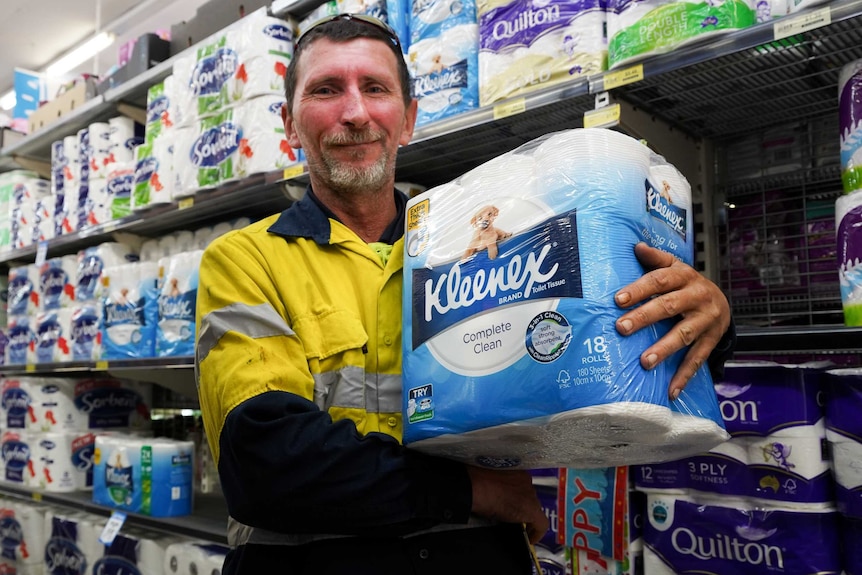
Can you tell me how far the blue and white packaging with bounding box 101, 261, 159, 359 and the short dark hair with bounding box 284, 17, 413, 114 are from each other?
166cm

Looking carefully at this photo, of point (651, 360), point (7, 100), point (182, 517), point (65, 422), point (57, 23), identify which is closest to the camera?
point (651, 360)

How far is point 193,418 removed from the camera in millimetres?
3471

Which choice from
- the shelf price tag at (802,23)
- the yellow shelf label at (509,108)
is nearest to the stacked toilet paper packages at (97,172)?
the yellow shelf label at (509,108)

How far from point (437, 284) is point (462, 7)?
48.0 inches

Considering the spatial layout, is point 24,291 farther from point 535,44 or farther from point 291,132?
point 535,44

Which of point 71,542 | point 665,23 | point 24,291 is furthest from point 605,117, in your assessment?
point 24,291

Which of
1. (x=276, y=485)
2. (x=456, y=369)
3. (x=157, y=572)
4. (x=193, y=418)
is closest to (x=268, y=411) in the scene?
(x=276, y=485)

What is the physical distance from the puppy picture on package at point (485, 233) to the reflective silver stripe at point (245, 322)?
32 cm

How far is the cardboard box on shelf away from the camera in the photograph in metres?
3.62

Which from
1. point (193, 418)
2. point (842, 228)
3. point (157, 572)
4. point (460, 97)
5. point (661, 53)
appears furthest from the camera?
point (193, 418)

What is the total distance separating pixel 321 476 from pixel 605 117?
3.47 ft

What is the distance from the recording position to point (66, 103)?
369 cm

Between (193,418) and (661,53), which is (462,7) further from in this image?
(193,418)

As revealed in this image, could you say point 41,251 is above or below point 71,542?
above
